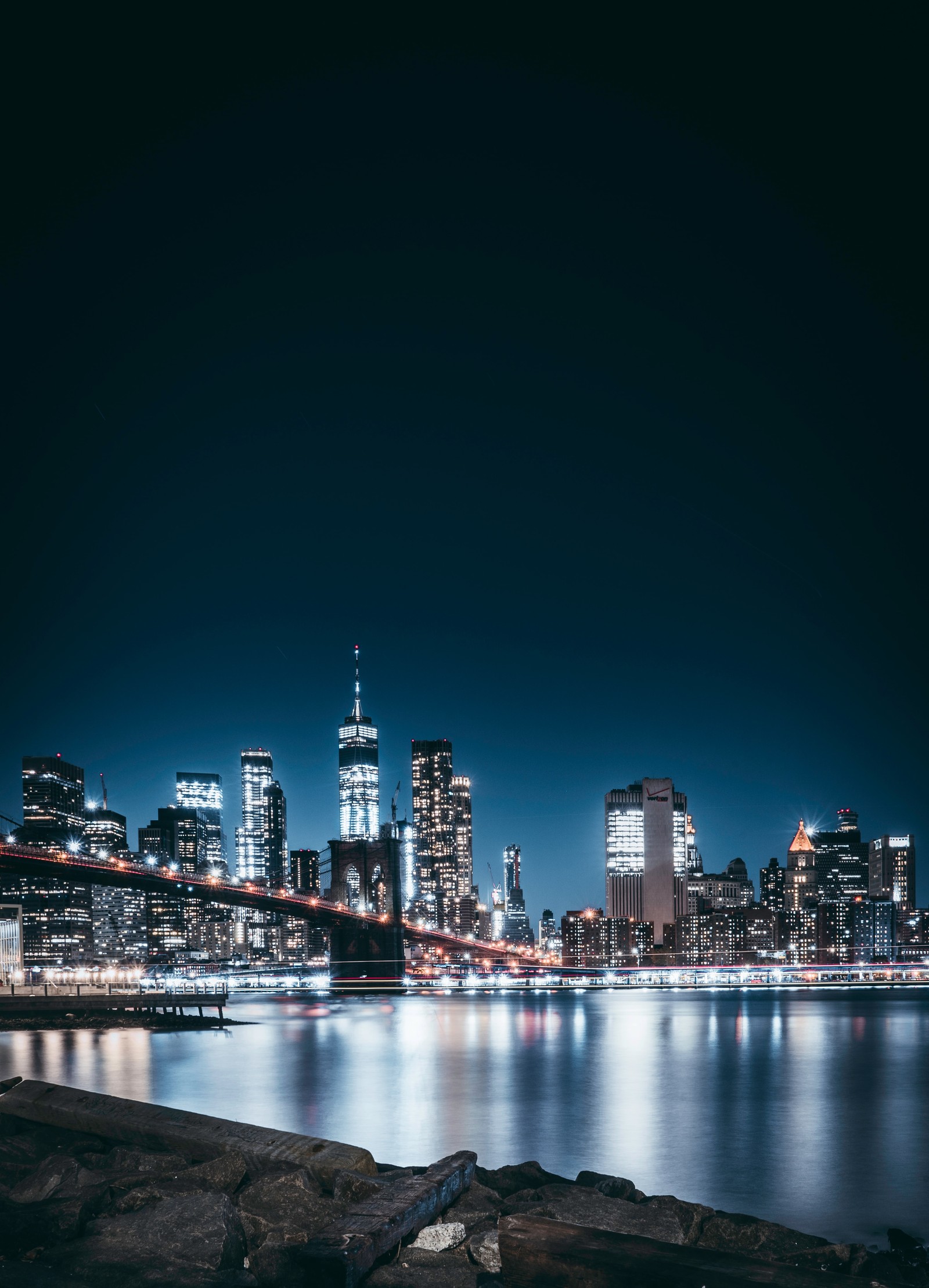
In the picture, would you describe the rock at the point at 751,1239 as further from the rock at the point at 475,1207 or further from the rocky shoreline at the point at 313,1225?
the rock at the point at 475,1207

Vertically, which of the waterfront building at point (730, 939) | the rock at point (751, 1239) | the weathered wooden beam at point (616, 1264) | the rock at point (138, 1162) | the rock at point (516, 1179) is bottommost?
the waterfront building at point (730, 939)

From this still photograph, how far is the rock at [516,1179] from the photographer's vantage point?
10594 mm

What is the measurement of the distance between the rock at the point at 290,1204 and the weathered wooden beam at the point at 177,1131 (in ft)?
1.71

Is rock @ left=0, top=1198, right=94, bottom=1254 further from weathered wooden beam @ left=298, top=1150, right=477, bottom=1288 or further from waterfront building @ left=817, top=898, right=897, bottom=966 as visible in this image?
waterfront building @ left=817, top=898, right=897, bottom=966

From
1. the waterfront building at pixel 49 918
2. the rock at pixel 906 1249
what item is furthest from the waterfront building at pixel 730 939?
the rock at pixel 906 1249

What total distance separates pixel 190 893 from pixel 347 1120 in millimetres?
59364

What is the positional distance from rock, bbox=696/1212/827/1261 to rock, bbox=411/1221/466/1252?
2272 millimetres

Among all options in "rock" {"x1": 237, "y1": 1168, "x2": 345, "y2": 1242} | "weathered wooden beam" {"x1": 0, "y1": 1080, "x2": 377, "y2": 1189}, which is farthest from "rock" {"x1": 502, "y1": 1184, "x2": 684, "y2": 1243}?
"weathered wooden beam" {"x1": 0, "y1": 1080, "x2": 377, "y2": 1189}

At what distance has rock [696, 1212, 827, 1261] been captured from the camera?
8.44m

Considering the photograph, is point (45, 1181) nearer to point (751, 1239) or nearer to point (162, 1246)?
point (162, 1246)

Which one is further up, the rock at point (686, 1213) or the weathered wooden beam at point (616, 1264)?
the weathered wooden beam at point (616, 1264)

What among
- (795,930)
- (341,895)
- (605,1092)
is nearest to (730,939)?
(795,930)

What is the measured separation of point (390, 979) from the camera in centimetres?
9319

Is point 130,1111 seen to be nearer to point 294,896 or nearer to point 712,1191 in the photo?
point 712,1191
